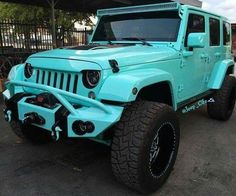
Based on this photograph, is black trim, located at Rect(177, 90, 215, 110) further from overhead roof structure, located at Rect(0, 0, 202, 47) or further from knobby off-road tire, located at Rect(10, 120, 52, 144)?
overhead roof structure, located at Rect(0, 0, 202, 47)

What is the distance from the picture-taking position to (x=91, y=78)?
2.74m

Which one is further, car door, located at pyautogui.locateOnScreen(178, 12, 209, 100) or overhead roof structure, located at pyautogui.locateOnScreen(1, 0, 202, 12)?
overhead roof structure, located at pyautogui.locateOnScreen(1, 0, 202, 12)

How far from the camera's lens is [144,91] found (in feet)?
10.4

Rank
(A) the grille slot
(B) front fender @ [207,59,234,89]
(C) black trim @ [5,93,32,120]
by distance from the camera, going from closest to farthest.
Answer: (A) the grille slot < (C) black trim @ [5,93,32,120] < (B) front fender @ [207,59,234,89]

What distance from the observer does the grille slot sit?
2.81 meters

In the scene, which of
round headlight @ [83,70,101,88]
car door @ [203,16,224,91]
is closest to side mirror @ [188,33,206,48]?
car door @ [203,16,224,91]

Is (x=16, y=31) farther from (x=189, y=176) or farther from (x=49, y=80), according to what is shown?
(x=189, y=176)

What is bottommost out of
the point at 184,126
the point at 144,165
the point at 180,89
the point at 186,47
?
the point at 184,126

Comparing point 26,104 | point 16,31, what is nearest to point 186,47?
point 26,104

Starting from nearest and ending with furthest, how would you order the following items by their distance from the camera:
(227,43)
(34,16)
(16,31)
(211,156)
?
(211,156) → (227,43) → (16,31) → (34,16)

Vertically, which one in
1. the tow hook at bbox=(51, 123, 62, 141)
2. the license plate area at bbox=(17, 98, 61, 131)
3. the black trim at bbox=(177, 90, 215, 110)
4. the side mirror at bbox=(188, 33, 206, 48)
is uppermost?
the side mirror at bbox=(188, 33, 206, 48)

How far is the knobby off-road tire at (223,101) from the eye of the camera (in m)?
4.96

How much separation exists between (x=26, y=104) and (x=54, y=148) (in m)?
1.32

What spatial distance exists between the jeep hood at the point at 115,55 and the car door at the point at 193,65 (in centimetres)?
41
